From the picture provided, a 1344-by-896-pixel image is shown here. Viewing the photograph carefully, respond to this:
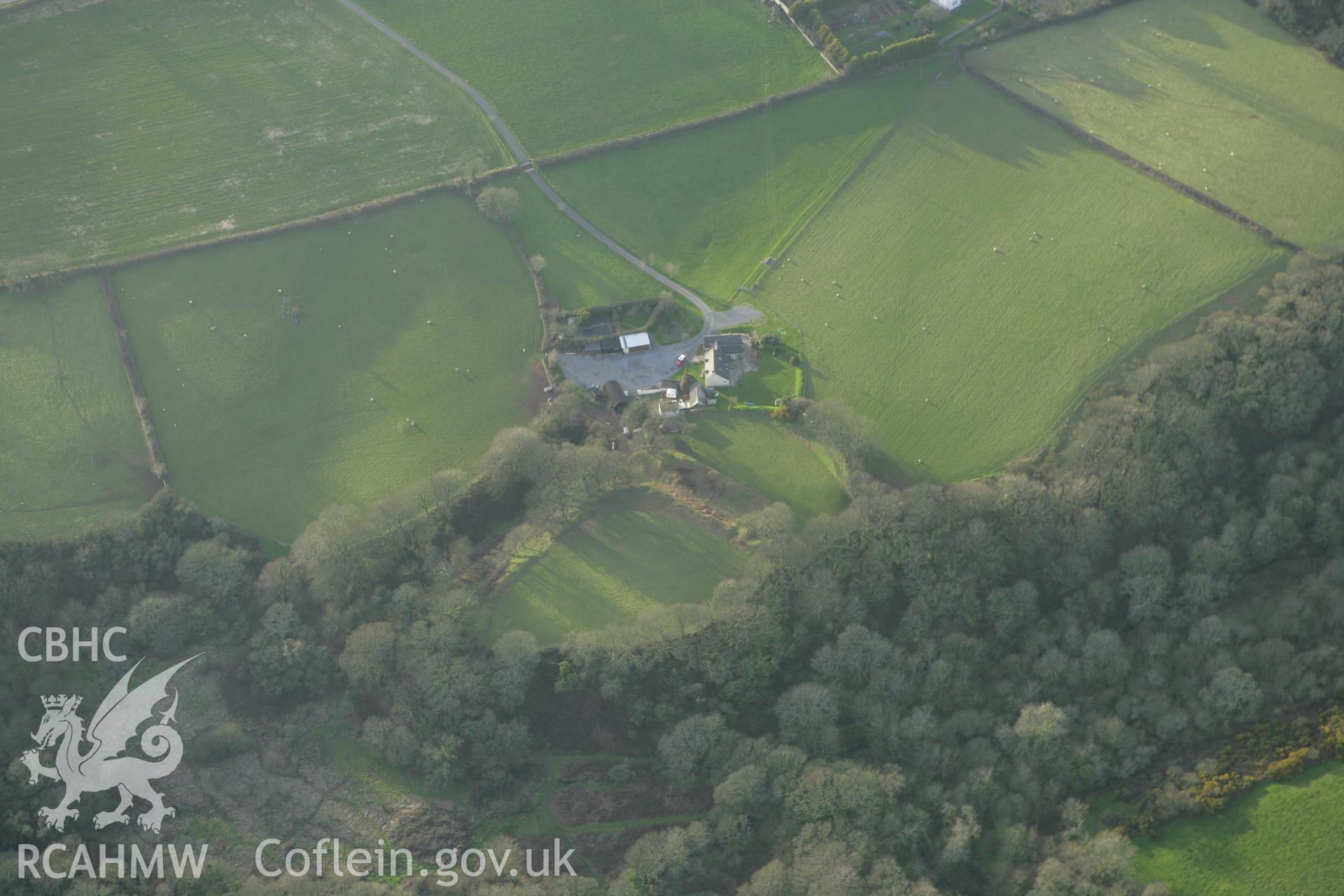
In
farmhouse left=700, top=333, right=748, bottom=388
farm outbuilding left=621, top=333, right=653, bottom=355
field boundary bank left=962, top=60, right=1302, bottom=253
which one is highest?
field boundary bank left=962, top=60, right=1302, bottom=253

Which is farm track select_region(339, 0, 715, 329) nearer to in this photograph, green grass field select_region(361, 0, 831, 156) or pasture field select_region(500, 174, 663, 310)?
pasture field select_region(500, 174, 663, 310)

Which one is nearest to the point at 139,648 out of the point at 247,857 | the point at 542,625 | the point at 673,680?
the point at 247,857

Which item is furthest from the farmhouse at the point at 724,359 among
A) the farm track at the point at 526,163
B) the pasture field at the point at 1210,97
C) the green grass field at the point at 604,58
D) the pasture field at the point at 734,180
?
the pasture field at the point at 1210,97

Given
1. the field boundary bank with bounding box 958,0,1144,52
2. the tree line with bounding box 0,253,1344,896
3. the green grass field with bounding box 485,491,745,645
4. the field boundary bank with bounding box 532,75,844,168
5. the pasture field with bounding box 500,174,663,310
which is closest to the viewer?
the tree line with bounding box 0,253,1344,896

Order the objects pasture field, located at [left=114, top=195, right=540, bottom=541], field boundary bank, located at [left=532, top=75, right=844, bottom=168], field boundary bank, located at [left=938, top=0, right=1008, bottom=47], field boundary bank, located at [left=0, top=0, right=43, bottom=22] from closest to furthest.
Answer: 1. pasture field, located at [left=114, top=195, right=540, bottom=541]
2. field boundary bank, located at [left=532, top=75, right=844, bottom=168]
3. field boundary bank, located at [left=938, top=0, right=1008, bottom=47]
4. field boundary bank, located at [left=0, top=0, right=43, bottom=22]

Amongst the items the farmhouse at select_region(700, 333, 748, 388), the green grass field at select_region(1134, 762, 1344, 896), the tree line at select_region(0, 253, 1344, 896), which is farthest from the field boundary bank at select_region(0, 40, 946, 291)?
the green grass field at select_region(1134, 762, 1344, 896)

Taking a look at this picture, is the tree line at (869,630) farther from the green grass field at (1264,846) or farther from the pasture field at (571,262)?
the pasture field at (571,262)

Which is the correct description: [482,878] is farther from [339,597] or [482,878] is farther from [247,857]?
[339,597]

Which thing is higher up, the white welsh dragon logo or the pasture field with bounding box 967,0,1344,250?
the pasture field with bounding box 967,0,1344,250
